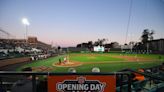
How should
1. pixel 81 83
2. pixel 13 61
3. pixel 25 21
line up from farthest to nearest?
pixel 25 21, pixel 13 61, pixel 81 83

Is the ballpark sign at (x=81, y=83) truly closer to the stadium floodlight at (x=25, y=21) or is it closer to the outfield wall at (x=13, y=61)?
the outfield wall at (x=13, y=61)

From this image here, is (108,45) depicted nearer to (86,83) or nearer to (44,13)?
(44,13)

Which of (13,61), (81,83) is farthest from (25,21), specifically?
(81,83)

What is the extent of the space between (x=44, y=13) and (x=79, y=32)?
254 centimetres

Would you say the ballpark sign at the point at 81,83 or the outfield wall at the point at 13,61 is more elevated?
the ballpark sign at the point at 81,83

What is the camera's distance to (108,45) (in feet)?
42.7

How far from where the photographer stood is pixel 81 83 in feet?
5.20

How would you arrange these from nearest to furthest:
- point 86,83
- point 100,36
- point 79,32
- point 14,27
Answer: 1. point 86,83
2. point 14,27
3. point 79,32
4. point 100,36

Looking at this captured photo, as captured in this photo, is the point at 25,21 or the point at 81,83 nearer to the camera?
the point at 81,83

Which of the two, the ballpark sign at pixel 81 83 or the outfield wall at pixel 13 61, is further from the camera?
the outfield wall at pixel 13 61

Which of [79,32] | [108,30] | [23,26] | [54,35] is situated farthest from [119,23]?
[23,26]

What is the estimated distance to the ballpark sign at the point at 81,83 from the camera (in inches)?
62.4

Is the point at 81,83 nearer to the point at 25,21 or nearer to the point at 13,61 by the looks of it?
the point at 13,61

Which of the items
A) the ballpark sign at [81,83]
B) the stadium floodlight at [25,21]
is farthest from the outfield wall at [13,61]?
the ballpark sign at [81,83]
